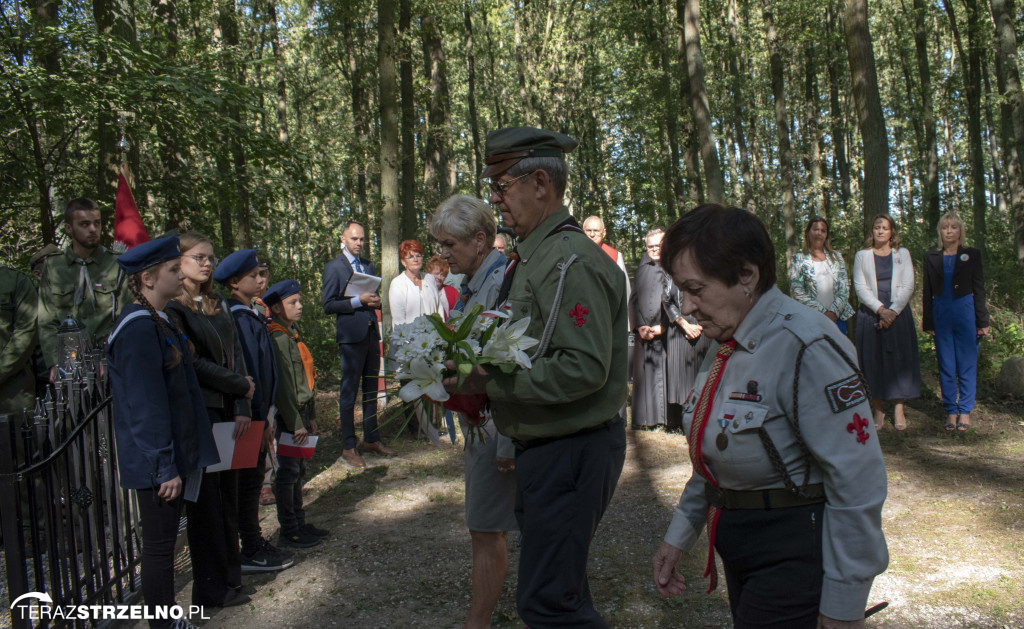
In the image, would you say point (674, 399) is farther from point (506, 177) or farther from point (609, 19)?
point (609, 19)

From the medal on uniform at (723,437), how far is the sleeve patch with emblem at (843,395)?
0.26 meters

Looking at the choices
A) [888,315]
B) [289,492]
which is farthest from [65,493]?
[888,315]

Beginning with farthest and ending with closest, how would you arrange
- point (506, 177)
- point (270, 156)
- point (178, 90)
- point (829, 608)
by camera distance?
point (270, 156) → point (178, 90) → point (506, 177) → point (829, 608)

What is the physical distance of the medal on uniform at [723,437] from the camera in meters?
2.00

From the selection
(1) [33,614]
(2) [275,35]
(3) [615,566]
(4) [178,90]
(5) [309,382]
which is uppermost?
(2) [275,35]

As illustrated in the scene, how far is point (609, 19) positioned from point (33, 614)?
23931 millimetres

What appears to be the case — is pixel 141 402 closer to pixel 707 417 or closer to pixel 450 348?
pixel 450 348

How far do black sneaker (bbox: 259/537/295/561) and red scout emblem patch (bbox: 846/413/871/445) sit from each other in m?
4.47

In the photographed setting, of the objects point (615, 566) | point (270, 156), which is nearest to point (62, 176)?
point (270, 156)

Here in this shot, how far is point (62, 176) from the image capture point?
1081cm

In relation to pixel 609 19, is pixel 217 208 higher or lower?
lower

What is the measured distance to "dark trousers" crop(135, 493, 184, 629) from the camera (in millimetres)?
3686

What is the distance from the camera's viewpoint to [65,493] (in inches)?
152

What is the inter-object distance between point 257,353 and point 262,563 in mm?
1476
